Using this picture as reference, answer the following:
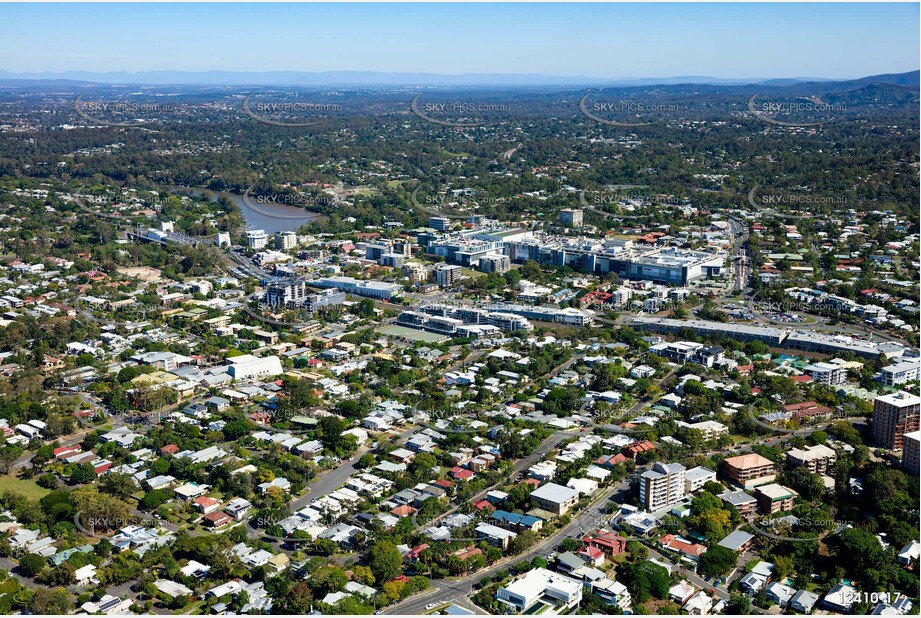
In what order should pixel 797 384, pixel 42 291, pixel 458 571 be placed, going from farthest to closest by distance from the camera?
pixel 42 291 → pixel 797 384 → pixel 458 571

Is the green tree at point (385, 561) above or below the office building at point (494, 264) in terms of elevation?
below

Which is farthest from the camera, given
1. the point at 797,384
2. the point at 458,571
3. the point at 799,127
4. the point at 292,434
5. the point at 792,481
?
the point at 799,127

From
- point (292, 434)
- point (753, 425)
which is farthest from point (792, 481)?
point (292, 434)

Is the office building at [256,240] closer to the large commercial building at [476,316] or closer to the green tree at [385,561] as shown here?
the large commercial building at [476,316]

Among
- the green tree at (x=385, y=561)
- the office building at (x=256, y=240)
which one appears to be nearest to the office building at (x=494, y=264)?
the office building at (x=256, y=240)

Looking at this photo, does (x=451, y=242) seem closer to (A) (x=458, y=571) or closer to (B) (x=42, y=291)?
(B) (x=42, y=291)

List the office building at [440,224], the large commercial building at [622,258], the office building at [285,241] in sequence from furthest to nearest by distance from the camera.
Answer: the office building at [440,224]
the office building at [285,241]
the large commercial building at [622,258]
